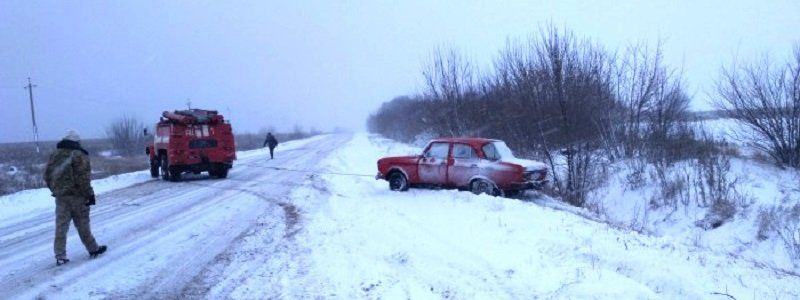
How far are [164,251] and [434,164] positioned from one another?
746 centimetres

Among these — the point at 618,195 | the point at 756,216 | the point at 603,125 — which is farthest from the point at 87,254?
the point at 603,125

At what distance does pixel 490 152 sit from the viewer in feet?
45.6

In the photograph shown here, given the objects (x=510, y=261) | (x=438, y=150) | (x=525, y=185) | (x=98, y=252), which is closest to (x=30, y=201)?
(x=98, y=252)

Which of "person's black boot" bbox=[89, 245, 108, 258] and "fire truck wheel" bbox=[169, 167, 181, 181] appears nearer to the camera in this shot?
"person's black boot" bbox=[89, 245, 108, 258]

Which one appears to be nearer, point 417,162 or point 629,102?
point 417,162

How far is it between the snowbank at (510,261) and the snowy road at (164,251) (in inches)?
26.7

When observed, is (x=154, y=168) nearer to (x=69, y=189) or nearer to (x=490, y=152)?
(x=490, y=152)

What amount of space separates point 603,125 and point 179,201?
44.8ft

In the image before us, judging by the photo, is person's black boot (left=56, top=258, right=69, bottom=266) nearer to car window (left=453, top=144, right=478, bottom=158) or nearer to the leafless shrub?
car window (left=453, top=144, right=478, bottom=158)

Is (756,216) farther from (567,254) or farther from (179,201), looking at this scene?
(179,201)

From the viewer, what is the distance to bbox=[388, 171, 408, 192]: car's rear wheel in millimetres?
14961

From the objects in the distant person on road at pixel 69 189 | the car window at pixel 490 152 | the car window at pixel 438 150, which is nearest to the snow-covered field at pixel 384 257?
the distant person on road at pixel 69 189

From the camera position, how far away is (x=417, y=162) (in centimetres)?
1475

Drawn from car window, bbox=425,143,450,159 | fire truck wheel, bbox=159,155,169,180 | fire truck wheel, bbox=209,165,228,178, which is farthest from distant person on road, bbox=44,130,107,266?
fire truck wheel, bbox=209,165,228,178
